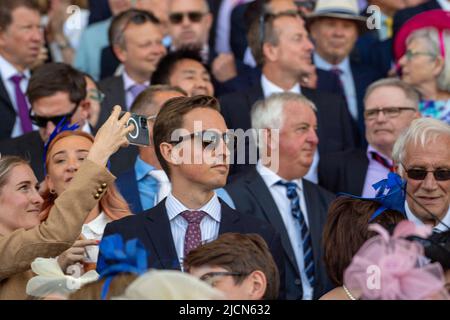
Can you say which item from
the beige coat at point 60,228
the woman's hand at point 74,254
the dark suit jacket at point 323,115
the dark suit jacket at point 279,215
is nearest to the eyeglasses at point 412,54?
the dark suit jacket at point 323,115

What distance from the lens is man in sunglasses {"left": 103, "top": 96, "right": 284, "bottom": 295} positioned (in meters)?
6.18

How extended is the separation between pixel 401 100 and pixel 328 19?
6.51 ft

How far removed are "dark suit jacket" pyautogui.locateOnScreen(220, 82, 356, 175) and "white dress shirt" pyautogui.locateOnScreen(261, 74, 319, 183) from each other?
0.17 ft

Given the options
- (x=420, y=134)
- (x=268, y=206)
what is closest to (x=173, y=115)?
(x=420, y=134)

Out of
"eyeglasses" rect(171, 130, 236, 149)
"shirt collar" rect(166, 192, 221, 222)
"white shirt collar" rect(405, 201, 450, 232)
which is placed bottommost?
"white shirt collar" rect(405, 201, 450, 232)

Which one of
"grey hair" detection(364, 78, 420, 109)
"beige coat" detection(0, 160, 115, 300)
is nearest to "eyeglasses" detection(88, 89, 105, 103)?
"grey hair" detection(364, 78, 420, 109)

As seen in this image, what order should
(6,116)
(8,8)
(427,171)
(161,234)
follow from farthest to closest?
(8,8) → (6,116) → (427,171) → (161,234)

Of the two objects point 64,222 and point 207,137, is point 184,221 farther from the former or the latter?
point 64,222

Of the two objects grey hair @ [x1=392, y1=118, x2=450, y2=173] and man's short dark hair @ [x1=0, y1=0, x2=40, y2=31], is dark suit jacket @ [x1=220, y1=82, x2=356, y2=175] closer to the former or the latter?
man's short dark hair @ [x1=0, y1=0, x2=40, y2=31]

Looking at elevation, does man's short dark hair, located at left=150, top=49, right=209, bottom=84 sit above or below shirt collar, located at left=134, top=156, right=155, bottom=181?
above

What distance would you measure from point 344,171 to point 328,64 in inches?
78.5

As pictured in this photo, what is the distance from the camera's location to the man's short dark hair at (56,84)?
8.34m

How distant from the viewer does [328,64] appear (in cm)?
1034

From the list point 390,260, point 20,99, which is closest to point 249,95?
point 20,99
